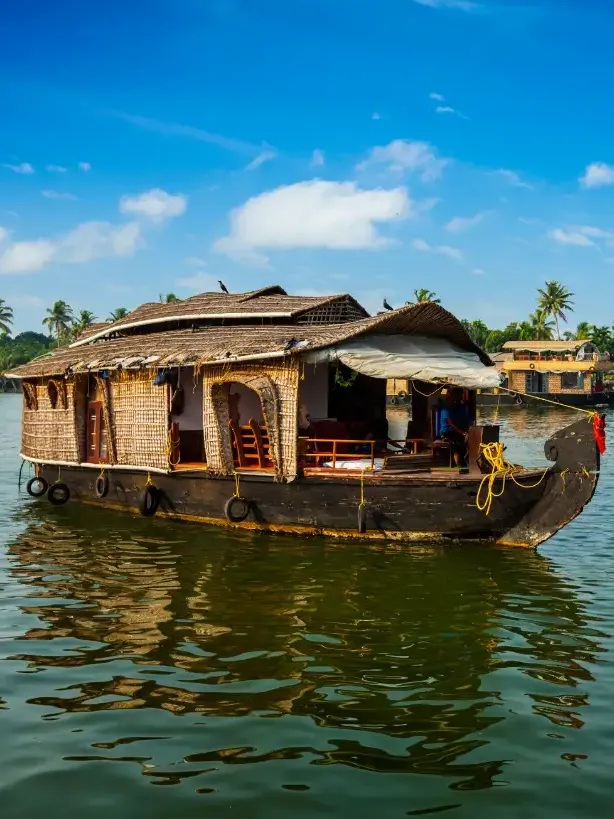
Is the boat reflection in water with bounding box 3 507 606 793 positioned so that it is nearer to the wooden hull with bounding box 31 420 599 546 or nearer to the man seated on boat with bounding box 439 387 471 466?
the wooden hull with bounding box 31 420 599 546

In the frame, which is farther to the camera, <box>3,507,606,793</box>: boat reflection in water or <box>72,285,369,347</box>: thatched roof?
<box>72,285,369,347</box>: thatched roof

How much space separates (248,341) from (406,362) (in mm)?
2173

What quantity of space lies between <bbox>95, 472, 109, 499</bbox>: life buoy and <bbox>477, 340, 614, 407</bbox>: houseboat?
133 ft

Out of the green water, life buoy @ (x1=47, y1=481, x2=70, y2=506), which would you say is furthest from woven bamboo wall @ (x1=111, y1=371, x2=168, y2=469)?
the green water

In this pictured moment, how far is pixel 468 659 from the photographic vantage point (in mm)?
6215

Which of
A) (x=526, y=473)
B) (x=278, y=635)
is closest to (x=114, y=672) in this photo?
(x=278, y=635)

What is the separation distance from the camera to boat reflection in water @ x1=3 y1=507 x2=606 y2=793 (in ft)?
15.6

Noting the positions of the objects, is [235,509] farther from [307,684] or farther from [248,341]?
[307,684]

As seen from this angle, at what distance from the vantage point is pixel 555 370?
169 feet

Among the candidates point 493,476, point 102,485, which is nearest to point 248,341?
point 493,476

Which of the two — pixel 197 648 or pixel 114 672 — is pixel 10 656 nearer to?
pixel 114 672

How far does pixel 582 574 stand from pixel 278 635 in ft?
13.4

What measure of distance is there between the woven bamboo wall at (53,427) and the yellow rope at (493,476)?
732 cm

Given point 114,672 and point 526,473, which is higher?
point 526,473
